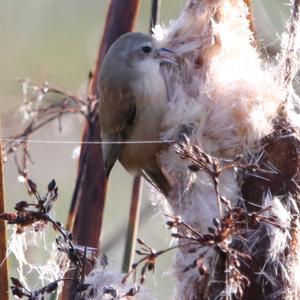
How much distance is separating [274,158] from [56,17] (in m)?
1.60

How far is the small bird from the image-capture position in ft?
7.26

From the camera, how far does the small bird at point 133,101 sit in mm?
2213

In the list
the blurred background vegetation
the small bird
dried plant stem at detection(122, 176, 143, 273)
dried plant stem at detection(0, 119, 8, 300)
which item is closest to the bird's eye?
the small bird

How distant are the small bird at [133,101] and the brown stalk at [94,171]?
36 mm

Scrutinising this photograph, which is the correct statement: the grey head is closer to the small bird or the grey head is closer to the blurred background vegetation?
the small bird

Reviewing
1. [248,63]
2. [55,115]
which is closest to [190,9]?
[248,63]

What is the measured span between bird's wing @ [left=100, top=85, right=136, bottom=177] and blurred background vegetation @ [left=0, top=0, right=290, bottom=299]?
0.15 metres

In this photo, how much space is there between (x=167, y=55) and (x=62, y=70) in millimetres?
727

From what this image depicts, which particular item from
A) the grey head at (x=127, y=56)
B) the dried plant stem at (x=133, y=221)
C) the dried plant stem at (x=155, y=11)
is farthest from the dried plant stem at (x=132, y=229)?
the dried plant stem at (x=155, y=11)

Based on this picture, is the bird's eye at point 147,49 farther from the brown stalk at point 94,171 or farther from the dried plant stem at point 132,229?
the dried plant stem at point 132,229

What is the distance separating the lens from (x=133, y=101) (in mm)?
2303

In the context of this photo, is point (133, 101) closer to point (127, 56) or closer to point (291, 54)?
point (127, 56)

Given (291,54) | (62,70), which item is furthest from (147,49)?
(62,70)

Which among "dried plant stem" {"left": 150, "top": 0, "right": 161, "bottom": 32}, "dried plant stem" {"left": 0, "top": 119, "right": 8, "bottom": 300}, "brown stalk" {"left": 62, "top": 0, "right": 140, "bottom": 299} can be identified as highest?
"dried plant stem" {"left": 150, "top": 0, "right": 161, "bottom": 32}
